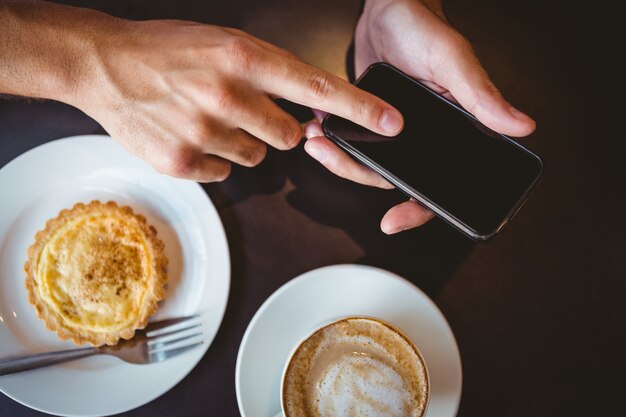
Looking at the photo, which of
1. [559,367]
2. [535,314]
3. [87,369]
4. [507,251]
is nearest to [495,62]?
[507,251]

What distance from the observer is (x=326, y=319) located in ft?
4.42

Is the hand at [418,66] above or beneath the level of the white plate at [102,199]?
above

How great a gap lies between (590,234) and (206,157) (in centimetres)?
107

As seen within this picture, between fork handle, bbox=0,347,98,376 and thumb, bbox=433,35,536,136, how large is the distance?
1.14m

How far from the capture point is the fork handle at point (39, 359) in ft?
4.16

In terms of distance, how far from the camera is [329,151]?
4.20 feet

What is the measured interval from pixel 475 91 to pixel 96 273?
1.07m

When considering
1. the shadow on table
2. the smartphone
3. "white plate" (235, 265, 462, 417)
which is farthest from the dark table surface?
the smartphone

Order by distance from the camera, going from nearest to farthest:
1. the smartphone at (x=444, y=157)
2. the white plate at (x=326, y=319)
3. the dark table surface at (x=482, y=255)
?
the smartphone at (x=444, y=157) → the white plate at (x=326, y=319) → the dark table surface at (x=482, y=255)

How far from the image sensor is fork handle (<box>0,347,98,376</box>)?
1267mm

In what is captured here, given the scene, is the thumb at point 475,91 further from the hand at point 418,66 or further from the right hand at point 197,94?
the right hand at point 197,94

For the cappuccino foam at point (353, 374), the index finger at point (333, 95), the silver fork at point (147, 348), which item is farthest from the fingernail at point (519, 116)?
the silver fork at point (147, 348)

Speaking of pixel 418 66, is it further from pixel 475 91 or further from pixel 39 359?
pixel 39 359

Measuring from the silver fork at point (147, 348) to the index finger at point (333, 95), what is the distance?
0.64 m
